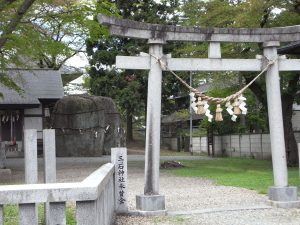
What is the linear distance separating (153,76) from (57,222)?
5.97m

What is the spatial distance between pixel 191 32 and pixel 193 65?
0.70 m

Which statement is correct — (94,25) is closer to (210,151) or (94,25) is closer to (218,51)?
(218,51)

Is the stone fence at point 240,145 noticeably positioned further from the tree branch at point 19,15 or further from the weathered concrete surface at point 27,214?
the weathered concrete surface at point 27,214

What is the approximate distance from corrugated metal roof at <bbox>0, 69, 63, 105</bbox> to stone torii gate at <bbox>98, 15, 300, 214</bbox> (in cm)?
1787

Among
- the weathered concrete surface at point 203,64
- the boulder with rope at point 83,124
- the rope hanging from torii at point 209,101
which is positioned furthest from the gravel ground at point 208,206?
the boulder with rope at point 83,124

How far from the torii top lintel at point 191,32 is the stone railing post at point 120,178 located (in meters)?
2.36

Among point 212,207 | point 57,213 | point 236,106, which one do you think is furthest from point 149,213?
point 57,213

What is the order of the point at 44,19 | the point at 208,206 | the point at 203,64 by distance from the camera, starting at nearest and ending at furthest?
the point at 203,64
the point at 208,206
the point at 44,19

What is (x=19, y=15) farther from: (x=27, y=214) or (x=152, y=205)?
(x=27, y=214)

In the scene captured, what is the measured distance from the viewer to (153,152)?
360 inches

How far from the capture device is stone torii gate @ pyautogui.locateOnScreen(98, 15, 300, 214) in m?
9.15

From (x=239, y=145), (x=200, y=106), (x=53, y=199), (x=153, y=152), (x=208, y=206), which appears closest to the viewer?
(x=53, y=199)

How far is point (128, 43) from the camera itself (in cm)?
3189

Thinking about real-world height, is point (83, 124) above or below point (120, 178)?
above
